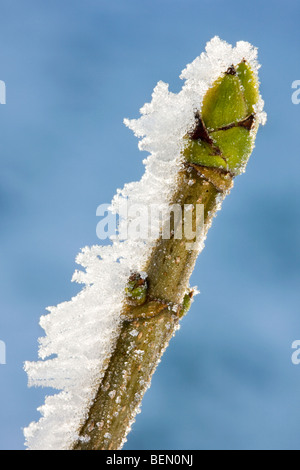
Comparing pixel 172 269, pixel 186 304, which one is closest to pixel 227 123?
pixel 172 269

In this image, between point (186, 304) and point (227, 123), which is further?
point (186, 304)

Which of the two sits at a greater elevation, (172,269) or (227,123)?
(227,123)

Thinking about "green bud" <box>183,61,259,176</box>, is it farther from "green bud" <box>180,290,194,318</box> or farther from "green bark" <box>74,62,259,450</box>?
"green bud" <box>180,290,194,318</box>

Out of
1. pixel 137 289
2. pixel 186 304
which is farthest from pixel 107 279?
pixel 186 304

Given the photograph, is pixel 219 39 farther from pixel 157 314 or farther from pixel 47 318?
pixel 47 318

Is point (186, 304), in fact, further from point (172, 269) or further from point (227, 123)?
point (227, 123)

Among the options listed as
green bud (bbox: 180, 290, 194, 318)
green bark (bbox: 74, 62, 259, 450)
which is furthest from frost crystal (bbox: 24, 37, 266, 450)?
green bud (bbox: 180, 290, 194, 318)
